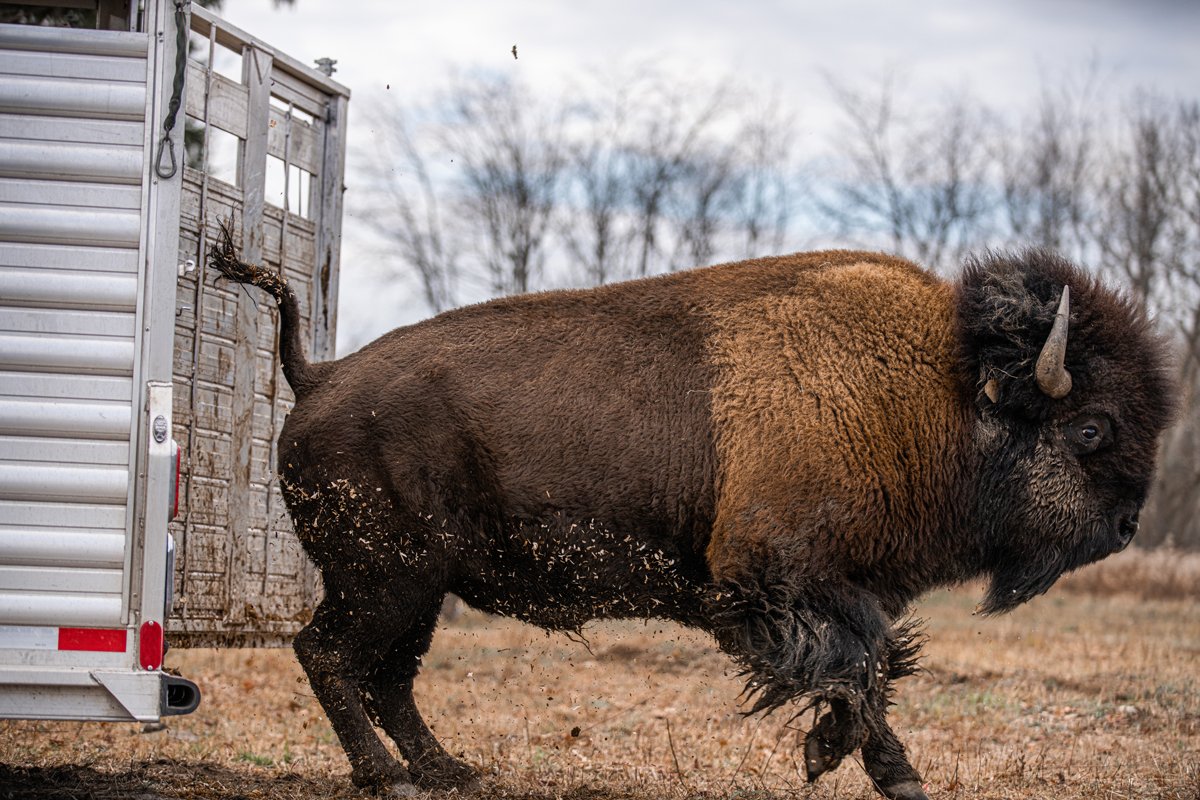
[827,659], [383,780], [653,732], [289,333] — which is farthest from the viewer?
[653,732]

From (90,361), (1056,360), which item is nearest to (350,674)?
(90,361)

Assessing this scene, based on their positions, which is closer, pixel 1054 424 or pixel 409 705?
pixel 1054 424

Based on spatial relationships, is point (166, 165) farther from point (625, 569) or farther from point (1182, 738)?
point (1182, 738)

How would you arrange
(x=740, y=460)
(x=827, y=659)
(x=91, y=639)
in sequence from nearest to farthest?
(x=91, y=639)
(x=827, y=659)
(x=740, y=460)

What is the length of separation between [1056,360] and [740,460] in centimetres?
139

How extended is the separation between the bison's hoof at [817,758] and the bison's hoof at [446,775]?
1537 millimetres

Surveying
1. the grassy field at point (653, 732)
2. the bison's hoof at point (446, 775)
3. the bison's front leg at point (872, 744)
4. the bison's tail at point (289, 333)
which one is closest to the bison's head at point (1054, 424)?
the bison's front leg at point (872, 744)

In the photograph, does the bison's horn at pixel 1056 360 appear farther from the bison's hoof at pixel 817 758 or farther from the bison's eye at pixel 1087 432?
the bison's hoof at pixel 817 758

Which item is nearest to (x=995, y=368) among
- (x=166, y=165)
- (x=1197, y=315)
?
(x=166, y=165)

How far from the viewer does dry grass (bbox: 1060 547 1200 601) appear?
1931cm

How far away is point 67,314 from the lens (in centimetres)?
428

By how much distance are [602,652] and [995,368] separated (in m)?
7.94

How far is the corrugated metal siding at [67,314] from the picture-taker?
165 inches

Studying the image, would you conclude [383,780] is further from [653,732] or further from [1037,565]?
[1037,565]
